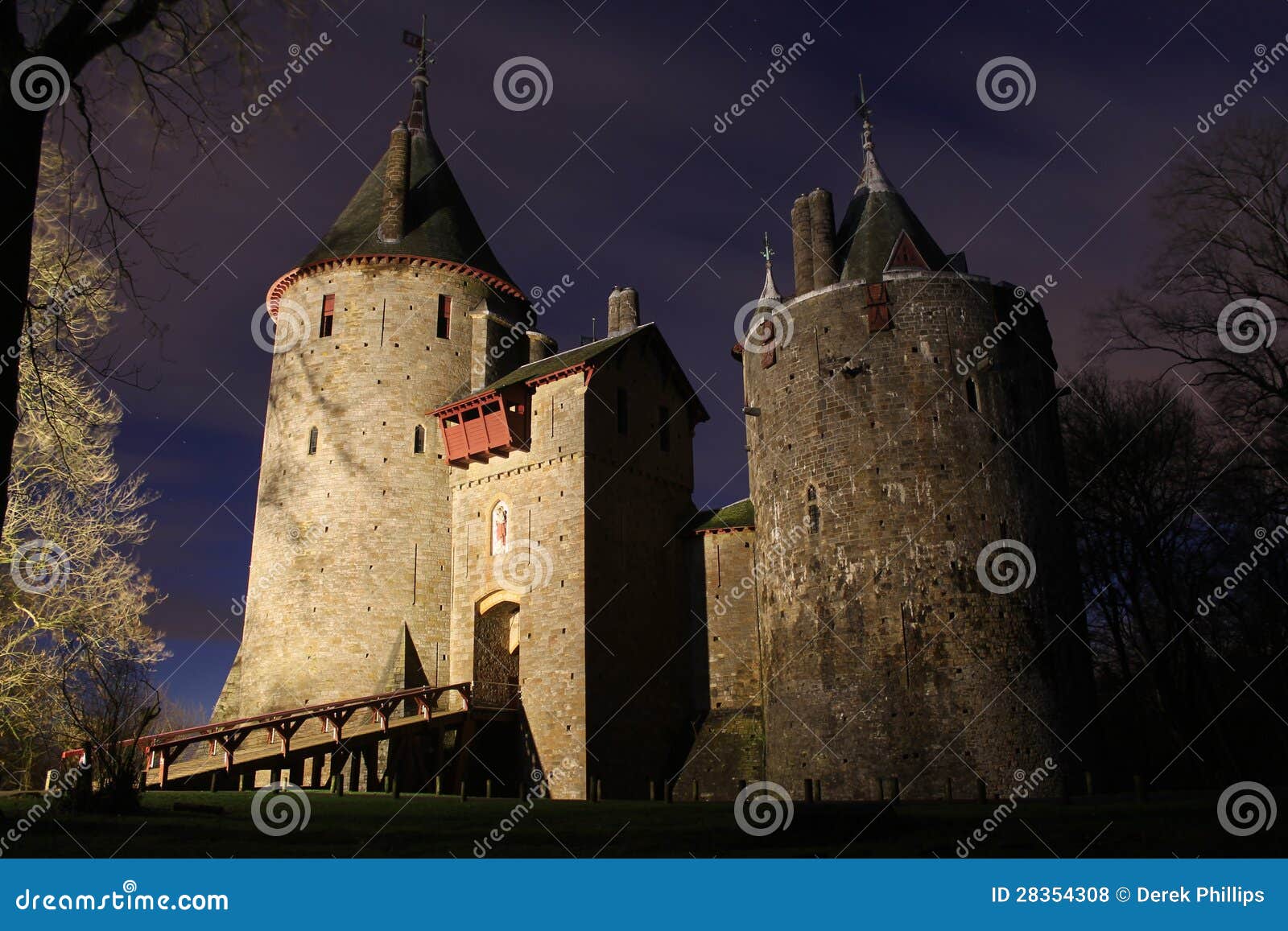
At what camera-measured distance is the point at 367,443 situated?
1184 inches

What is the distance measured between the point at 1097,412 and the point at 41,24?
30.7 metres

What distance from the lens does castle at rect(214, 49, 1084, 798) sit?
71.2ft

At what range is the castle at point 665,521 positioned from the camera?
854 inches

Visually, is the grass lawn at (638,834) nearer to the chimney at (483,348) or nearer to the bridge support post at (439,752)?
the bridge support post at (439,752)

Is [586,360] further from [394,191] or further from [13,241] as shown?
[13,241]

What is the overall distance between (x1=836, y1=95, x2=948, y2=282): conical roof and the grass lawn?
47.0 ft

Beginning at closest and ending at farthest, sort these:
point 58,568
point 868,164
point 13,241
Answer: point 13,241
point 58,568
point 868,164

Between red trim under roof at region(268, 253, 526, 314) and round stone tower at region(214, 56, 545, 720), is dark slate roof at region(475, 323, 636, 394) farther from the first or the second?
red trim under roof at region(268, 253, 526, 314)

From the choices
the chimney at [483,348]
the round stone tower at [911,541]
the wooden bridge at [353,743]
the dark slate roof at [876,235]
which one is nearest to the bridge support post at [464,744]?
the wooden bridge at [353,743]

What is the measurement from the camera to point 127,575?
20.8 metres

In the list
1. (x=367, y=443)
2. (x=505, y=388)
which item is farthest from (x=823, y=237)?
(x=367, y=443)

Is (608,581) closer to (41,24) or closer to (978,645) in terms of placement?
(978,645)

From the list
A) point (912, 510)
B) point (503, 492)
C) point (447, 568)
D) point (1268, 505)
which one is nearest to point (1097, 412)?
point (1268, 505)

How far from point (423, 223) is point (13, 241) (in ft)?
90.9
